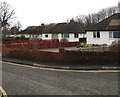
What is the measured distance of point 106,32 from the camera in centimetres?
2297

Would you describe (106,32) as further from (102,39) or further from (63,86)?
(63,86)

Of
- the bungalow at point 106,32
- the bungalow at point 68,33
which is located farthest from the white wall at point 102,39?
the bungalow at point 68,33

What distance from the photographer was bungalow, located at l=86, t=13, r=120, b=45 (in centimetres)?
2233

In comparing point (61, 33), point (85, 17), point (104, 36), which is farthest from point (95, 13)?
point (104, 36)

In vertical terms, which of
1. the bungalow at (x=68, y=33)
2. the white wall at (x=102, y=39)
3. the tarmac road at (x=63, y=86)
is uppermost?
the bungalow at (x=68, y=33)

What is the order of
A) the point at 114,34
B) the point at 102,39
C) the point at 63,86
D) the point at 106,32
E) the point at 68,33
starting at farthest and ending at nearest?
the point at 68,33, the point at 102,39, the point at 106,32, the point at 114,34, the point at 63,86

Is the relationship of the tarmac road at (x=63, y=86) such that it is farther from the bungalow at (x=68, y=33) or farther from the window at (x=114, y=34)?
the bungalow at (x=68, y=33)

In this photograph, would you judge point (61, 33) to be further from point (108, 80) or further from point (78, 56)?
point (108, 80)

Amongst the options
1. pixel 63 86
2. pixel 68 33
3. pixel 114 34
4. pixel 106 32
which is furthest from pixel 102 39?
pixel 63 86

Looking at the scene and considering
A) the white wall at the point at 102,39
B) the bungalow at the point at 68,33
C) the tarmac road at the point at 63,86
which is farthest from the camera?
the bungalow at the point at 68,33

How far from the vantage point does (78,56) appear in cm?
966

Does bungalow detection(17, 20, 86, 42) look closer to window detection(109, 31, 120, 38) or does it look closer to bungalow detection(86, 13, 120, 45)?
bungalow detection(86, 13, 120, 45)

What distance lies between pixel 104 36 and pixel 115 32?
1.82 m

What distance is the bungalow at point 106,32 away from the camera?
22.3 metres
